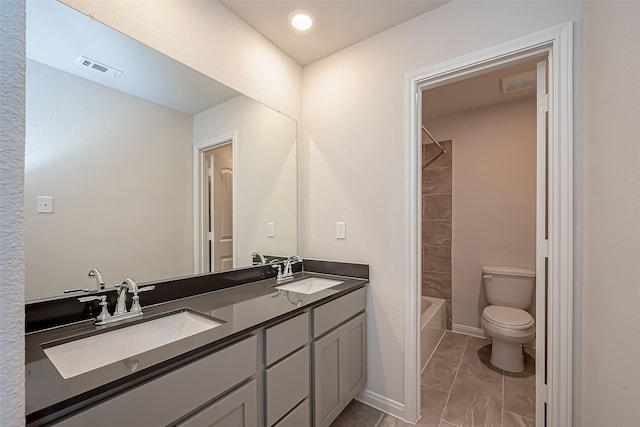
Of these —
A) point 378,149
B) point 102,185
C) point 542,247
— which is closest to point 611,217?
point 542,247

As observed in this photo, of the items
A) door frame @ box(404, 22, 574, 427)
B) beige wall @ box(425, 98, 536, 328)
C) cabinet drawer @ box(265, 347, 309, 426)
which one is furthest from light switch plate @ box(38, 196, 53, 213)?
beige wall @ box(425, 98, 536, 328)

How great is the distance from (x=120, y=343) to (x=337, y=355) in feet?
3.42

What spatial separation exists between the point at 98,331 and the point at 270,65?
5.85 ft

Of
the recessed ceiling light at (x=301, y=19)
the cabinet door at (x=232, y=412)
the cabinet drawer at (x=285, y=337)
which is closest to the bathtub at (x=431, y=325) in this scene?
the cabinet drawer at (x=285, y=337)

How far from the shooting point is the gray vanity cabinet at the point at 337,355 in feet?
4.65

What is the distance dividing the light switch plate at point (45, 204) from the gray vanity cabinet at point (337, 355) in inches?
46.5

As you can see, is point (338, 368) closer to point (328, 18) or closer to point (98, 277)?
point (98, 277)

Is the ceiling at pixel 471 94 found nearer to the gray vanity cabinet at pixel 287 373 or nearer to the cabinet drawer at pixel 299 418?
the gray vanity cabinet at pixel 287 373

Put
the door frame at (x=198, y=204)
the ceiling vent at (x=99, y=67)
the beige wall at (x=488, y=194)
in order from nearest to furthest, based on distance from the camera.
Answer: the ceiling vent at (x=99, y=67) → the door frame at (x=198, y=204) → the beige wall at (x=488, y=194)

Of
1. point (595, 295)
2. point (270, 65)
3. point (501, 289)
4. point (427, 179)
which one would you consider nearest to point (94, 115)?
point (270, 65)

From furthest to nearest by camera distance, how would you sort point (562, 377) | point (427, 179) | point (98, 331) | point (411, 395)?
point (427, 179) < point (411, 395) < point (562, 377) < point (98, 331)

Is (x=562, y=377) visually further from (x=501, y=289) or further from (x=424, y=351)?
(x=501, y=289)

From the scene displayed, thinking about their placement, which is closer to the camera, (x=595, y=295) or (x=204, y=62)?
(x=595, y=295)

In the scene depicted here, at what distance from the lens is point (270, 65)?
76.2 inches
